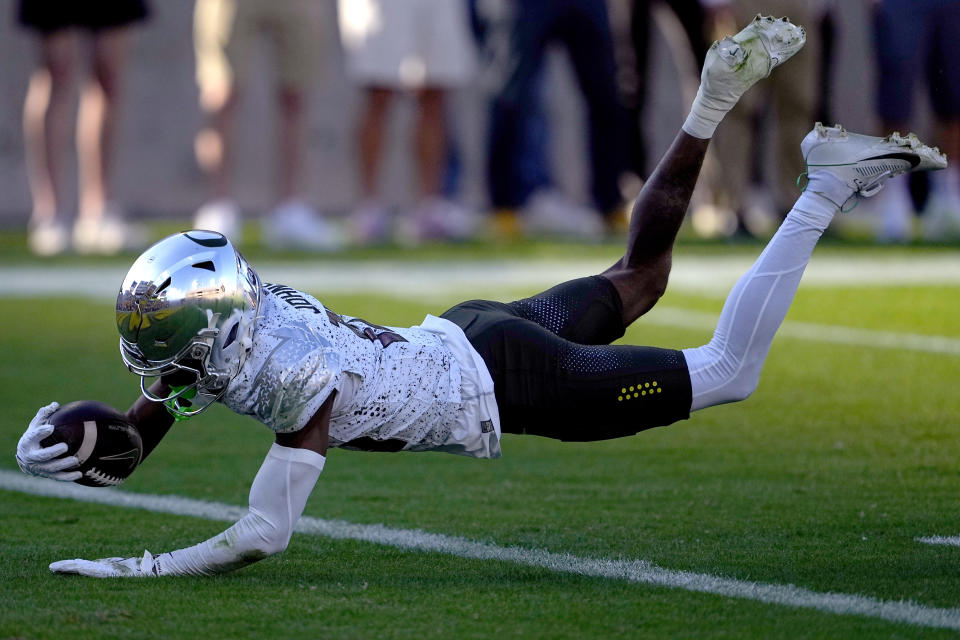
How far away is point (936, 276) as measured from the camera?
8.77m

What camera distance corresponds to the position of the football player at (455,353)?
3332 mm

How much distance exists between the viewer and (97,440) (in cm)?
352

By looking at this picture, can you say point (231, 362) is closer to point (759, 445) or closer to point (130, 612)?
point (130, 612)

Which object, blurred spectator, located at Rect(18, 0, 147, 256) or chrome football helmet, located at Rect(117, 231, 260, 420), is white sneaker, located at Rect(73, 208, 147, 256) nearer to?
blurred spectator, located at Rect(18, 0, 147, 256)

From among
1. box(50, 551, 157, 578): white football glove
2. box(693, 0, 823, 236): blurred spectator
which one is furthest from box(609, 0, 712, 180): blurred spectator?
box(50, 551, 157, 578): white football glove

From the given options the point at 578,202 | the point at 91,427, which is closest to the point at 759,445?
the point at 91,427

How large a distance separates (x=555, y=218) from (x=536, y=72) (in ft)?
6.76

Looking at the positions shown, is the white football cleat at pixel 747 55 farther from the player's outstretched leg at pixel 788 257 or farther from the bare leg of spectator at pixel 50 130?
the bare leg of spectator at pixel 50 130

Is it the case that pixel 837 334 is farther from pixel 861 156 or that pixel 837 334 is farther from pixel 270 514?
pixel 270 514

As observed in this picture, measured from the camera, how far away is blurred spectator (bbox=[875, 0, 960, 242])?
1034 centimetres

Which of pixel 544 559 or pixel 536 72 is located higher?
pixel 536 72

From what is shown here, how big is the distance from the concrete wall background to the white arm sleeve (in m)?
10.3

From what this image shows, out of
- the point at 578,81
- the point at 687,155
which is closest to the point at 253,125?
the point at 578,81

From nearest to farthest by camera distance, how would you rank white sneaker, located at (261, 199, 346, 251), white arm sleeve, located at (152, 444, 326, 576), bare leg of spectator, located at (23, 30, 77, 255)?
white arm sleeve, located at (152, 444, 326, 576) < bare leg of spectator, located at (23, 30, 77, 255) < white sneaker, located at (261, 199, 346, 251)
